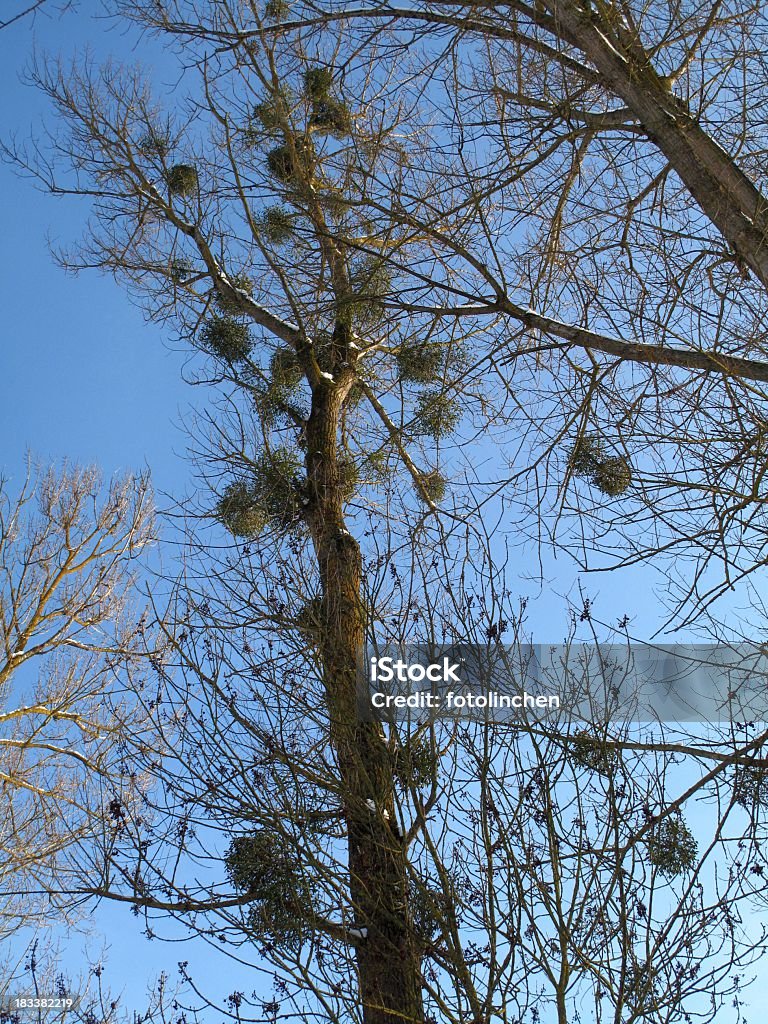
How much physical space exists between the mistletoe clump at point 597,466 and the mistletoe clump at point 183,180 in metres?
2.92

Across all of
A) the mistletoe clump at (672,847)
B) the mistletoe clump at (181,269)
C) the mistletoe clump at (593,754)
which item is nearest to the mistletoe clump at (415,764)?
the mistletoe clump at (593,754)

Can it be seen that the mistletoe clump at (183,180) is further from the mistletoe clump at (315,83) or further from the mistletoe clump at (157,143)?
the mistletoe clump at (315,83)

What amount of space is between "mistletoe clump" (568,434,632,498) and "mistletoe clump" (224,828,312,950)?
1665 millimetres

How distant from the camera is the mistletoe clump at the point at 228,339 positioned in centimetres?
494

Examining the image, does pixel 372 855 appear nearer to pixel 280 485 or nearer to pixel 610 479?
pixel 610 479

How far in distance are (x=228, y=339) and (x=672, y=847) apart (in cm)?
331

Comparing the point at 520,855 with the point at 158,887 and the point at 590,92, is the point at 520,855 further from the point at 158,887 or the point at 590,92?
the point at 590,92

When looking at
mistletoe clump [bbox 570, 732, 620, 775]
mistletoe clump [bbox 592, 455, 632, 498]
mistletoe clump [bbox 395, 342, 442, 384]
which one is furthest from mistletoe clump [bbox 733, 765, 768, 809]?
mistletoe clump [bbox 395, 342, 442, 384]

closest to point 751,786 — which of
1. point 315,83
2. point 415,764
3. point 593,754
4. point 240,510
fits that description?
point 593,754

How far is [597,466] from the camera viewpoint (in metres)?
3.58

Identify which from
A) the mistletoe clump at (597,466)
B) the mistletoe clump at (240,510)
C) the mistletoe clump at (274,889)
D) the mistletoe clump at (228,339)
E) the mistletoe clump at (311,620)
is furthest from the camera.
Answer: the mistletoe clump at (228,339)

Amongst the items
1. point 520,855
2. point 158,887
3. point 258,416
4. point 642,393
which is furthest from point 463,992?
point 258,416

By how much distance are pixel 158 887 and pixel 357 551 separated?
1708 mm

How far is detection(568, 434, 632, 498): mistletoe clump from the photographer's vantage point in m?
3.50
